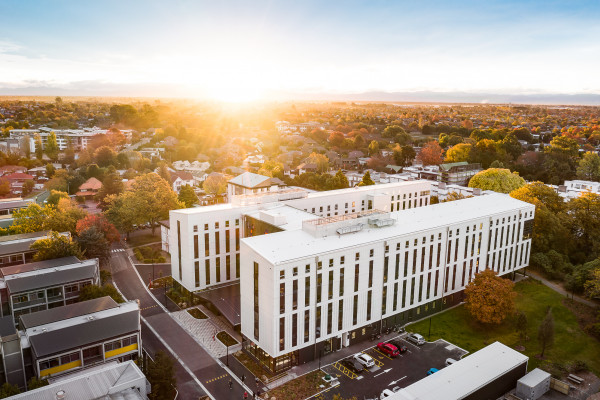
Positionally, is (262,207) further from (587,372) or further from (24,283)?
(587,372)

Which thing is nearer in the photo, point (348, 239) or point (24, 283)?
point (348, 239)

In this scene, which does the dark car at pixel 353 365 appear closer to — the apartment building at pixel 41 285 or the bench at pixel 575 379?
the bench at pixel 575 379

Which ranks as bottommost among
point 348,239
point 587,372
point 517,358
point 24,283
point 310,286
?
point 587,372

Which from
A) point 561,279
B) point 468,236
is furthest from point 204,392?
point 561,279

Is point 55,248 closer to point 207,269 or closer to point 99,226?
point 99,226

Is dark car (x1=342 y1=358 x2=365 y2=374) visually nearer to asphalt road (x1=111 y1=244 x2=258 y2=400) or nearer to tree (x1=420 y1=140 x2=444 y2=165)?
asphalt road (x1=111 y1=244 x2=258 y2=400)

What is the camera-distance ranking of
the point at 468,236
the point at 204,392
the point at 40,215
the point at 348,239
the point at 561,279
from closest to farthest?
the point at 204,392
the point at 348,239
the point at 468,236
the point at 561,279
the point at 40,215

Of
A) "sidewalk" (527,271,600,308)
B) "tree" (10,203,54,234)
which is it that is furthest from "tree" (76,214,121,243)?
"sidewalk" (527,271,600,308)
